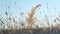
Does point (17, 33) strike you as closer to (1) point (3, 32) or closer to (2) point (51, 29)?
(1) point (3, 32)

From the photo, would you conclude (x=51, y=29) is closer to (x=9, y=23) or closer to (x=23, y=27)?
(x=23, y=27)

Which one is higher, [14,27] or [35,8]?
[35,8]

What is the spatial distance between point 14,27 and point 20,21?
0.18 m

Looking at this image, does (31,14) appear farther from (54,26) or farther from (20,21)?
(54,26)

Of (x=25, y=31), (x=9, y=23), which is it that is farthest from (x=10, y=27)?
(x=25, y=31)

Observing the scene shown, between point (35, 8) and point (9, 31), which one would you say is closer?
point (35, 8)

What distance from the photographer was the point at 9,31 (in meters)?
4.57

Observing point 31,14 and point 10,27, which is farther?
point 10,27

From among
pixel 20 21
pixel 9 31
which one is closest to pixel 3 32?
pixel 9 31

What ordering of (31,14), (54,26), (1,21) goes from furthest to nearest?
(54,26)
(1,21)
(31,14)

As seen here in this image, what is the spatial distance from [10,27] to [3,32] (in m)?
0.21

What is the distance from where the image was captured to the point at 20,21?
4574 millimetres

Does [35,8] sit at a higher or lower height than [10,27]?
higher

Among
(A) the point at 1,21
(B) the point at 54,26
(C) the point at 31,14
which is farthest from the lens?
(B) the point at 54,26
